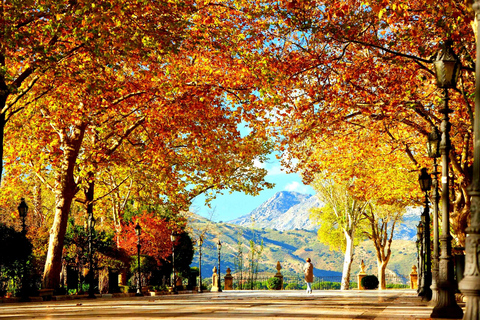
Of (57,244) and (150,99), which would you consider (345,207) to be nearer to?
(150,99)

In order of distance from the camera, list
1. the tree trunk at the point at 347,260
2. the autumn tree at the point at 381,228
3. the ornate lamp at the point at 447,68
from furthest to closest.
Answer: the autumn tree at the point at 381,228, the tree trunk at the point at 347,260, the ornate lamp at the point at 447,68

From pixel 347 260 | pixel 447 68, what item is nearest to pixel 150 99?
pixel 447 68

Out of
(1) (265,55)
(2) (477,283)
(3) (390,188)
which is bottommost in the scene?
(2) (477,283)

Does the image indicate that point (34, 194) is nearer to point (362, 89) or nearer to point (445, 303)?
point (362, 89)

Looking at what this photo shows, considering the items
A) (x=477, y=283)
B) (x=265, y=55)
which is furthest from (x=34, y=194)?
(x=477, y=283)

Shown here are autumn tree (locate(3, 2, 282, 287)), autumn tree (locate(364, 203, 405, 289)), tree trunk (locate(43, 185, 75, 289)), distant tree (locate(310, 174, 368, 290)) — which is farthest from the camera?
autumn tree (locate(364, 203, 405, 289))

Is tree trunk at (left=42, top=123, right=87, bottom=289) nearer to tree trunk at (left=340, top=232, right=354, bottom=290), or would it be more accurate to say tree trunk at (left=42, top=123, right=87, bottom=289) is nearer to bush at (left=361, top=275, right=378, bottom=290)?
bush at (left=361, top=275, right=378, bottom=290)

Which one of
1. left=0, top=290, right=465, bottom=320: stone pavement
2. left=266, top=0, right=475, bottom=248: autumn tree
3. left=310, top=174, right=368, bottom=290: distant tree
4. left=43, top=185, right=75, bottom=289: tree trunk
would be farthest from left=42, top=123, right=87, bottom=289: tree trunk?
left=310, top=174, right=368, bottom=290: distant tree

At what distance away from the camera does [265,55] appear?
19344 millimetres

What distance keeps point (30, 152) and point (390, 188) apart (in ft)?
64.2

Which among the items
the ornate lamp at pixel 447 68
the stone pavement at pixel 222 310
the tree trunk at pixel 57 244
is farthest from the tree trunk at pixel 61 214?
the ornate lamp at pixel 447 68

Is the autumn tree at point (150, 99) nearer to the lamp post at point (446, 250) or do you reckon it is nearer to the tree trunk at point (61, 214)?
the tree trunk at point (61, 214)

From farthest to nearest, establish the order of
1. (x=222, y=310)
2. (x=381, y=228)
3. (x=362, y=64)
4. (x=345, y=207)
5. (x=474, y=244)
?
(x=381, y=228), (x=345, y=207), (x=362, y=64), (x=222, y=310), (x=474, y=244)

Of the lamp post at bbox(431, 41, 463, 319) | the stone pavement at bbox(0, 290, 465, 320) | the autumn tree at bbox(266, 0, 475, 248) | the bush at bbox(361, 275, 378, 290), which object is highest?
the autumn tree at bbox(266, 0, 475, 248)
